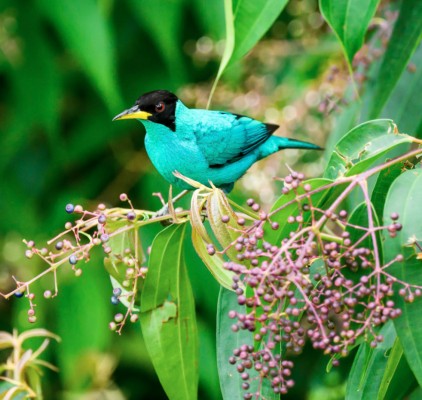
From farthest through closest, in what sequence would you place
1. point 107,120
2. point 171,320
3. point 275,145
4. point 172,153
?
point 107,120 < point 275,145 < point 172,153 < point 171,320

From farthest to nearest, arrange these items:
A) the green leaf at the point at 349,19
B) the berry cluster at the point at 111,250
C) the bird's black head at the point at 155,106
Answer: the bird's black head at the point at 155,106, the green leaf at the point at 349,19, the berry cluster at the point at 111,250

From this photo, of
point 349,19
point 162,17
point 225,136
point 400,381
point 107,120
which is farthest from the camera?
point 107,120

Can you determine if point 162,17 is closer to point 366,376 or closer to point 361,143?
point 361,143

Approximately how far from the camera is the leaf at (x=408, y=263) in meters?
1.61

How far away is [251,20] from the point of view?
2359mm

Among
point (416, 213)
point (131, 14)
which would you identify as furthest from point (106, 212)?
point (131, 14)

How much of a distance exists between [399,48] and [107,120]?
237 centimetres

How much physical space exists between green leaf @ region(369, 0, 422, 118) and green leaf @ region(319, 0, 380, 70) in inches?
13.6

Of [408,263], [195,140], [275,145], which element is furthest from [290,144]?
[408,263]

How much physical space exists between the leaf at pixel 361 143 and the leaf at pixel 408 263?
0.76 ft

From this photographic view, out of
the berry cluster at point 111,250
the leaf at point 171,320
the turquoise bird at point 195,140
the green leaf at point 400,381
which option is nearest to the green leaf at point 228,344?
the leaf at point 171,320

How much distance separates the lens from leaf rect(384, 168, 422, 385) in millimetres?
1611

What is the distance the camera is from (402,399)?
6.89 feet

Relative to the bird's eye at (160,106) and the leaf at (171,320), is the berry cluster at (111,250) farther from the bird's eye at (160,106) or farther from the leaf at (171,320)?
the bird's eye at (160,106)
